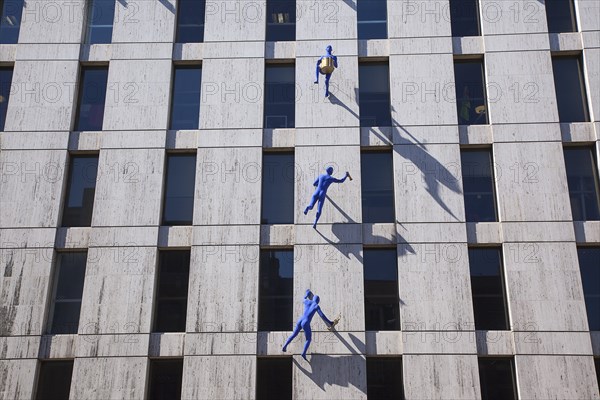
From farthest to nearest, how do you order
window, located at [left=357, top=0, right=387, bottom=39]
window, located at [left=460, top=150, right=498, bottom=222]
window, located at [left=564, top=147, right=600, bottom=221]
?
window, located at [left=357, top=0, right=387, bottom=39], window, located at [left=460, top=150, right=498, bottom=222], window, located at [left=564, top=147, right=600, bottom=221]

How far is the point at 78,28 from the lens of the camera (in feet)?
73.2

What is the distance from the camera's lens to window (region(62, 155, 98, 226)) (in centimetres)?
2056

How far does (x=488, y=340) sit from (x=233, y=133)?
1045 centimetres

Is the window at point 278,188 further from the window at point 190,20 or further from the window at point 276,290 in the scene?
the window at point 190,20

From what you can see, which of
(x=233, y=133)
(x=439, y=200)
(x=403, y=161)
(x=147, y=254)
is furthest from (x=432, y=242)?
(x=147, y=254)

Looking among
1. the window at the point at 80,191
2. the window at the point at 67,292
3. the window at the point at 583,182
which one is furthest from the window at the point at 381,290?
the window at the point at 80,191

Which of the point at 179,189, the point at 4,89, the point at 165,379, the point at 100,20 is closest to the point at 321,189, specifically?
the point at 179,189

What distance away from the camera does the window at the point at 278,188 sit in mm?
20469

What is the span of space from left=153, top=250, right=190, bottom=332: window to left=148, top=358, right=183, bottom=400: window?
102 centimetres

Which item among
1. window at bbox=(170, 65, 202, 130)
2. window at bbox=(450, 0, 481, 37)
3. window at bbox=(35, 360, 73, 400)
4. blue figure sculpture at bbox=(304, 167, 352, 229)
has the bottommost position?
window at bbox=(35, 360, 73, 400)

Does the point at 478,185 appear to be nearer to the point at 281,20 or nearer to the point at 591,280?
the point at 591,280

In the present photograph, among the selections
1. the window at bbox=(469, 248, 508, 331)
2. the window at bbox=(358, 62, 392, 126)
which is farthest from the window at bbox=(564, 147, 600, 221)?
the window at bbox=(358, 62, 392, 126)

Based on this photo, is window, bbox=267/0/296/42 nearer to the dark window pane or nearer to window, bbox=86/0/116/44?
window, bbox=86/0/116/44

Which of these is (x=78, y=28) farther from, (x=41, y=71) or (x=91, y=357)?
(x=91, y=357)
